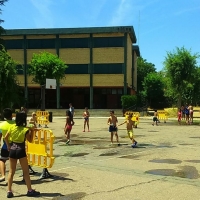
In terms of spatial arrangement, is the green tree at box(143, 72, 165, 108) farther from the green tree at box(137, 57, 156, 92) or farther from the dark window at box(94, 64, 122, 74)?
the dark window at box(94, 64, 122, 74)

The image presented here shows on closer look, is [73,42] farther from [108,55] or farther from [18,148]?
[18,148]

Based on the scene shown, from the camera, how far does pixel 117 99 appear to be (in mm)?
50719

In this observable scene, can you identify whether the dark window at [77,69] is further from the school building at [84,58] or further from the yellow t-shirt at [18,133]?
the yellow t-shirt at [18,133]

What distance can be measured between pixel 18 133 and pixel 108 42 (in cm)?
4372

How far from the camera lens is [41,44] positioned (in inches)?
2010

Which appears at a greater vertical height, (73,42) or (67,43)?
(73,42)

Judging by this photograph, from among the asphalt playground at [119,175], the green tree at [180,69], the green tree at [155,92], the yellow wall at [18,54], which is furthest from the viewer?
the green tree at [155,92]


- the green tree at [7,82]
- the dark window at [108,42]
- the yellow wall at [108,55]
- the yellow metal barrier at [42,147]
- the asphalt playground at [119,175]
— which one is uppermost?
the dark window at [108,42]

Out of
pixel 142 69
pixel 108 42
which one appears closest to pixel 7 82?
pixel 108 42

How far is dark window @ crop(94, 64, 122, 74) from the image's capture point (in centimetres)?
4909

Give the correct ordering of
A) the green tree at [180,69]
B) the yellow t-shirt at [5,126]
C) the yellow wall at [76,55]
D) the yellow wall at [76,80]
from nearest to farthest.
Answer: the yellow t-shirt at [5,126], the green tree at [180,69], the yellow wall at [76,55], the yellow wall at [76,80]

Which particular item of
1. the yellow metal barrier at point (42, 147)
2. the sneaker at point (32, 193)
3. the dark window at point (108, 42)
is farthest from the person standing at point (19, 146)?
the dark window at point (108, 42)

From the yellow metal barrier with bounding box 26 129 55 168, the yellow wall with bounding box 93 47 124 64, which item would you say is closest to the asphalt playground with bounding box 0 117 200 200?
the yellow metal barrier with bounding box 26 129 55 168

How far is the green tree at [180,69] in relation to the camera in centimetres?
3653
